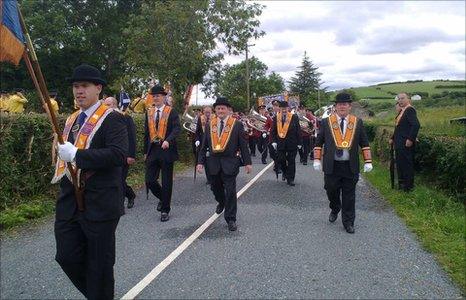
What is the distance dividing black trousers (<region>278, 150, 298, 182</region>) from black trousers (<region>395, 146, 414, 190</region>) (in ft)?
8.34

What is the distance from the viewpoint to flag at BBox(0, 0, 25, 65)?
307 centimetres

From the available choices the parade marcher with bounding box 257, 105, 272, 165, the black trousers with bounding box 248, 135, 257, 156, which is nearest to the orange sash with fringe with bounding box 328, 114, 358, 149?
the parade marcher with bounding box 257, 105, 272, 165

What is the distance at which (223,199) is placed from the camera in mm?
7980

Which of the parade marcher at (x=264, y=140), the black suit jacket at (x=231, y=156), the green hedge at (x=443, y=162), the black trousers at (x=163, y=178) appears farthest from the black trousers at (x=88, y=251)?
the parade marcher at (x=264, y=140)

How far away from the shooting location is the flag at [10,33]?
3.07 m

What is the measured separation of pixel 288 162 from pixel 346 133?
14.2 feet

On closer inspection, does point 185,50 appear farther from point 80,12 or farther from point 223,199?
point 80,12

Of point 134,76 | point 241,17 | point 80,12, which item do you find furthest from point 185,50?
point 80,12

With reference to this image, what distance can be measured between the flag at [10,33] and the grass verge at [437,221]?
14.6ft

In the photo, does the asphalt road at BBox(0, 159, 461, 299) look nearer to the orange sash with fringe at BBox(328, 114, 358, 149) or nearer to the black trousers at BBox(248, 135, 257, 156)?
the orange sash with fringe at BBox(328, 114, 358, 149)

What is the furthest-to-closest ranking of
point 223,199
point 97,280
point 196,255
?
point 223,199
point 196,255
point 97,280

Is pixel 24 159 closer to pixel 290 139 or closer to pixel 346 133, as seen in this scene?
pixel 346 133

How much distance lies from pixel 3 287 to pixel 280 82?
73.4 metres

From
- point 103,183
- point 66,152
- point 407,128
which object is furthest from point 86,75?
point 407,128
